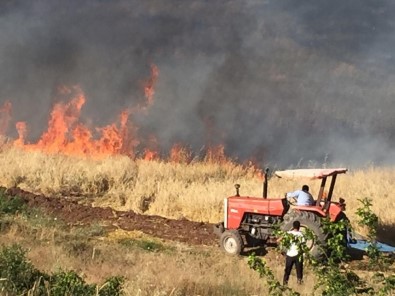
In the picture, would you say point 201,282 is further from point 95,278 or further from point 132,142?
point 132,142

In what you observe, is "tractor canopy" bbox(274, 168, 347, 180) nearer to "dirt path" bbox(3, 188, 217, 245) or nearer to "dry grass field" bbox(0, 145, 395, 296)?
"dry grass field" bbox(0, 145, 395, 296)

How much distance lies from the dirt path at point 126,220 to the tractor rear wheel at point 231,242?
0.82 meters

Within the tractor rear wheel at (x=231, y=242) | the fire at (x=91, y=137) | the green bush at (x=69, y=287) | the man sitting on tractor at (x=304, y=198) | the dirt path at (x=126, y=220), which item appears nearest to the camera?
the green bush at (x=69, y=287)

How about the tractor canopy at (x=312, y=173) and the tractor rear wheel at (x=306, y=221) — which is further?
the tractor canopy at (x=312, y=173)

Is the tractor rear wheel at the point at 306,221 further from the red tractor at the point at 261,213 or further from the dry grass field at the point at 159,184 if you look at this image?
the dry grass field at the point at 159,184

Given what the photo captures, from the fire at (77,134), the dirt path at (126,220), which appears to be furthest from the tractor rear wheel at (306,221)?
the fire at (77,134)

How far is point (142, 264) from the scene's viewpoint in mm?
9828

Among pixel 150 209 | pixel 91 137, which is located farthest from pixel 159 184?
pixel 91 137

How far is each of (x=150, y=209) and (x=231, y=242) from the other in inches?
183

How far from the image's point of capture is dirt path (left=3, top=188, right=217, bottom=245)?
1401 cm

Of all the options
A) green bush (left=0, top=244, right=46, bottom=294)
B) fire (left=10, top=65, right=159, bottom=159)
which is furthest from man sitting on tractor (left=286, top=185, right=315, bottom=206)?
fire (left=10, top=65, right=159, bottom=159)

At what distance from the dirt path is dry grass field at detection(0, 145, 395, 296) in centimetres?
59

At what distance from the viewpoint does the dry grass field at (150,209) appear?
8.88 metres

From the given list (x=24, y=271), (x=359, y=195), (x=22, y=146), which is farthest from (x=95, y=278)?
(x=22, y=146)
